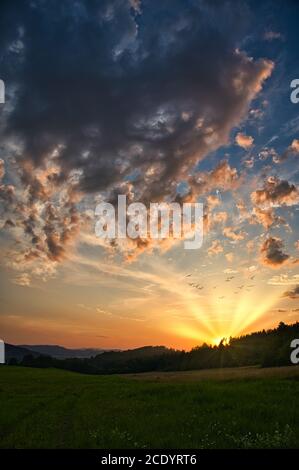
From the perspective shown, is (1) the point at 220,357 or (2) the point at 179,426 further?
(1) the point at 220,357

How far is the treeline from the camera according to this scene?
104m

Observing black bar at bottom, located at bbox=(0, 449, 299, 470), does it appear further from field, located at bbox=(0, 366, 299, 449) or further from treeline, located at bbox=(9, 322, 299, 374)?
treeline, located at bbox=(9, 322, 299, 374)

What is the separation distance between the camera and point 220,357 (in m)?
142

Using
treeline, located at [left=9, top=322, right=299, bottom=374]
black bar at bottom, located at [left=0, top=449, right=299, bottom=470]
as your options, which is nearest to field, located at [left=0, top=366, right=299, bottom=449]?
black bar at bottom, located at [left=0, top=449, right=299, bottom=470]

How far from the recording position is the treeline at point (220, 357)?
10362 cm

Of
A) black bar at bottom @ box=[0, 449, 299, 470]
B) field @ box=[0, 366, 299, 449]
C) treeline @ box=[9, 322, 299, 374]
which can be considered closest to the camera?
black bar at bottom @ box=[0, 449, 299, 470]

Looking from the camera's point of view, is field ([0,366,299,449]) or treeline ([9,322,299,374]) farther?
treeline ([9,322,299,374])
